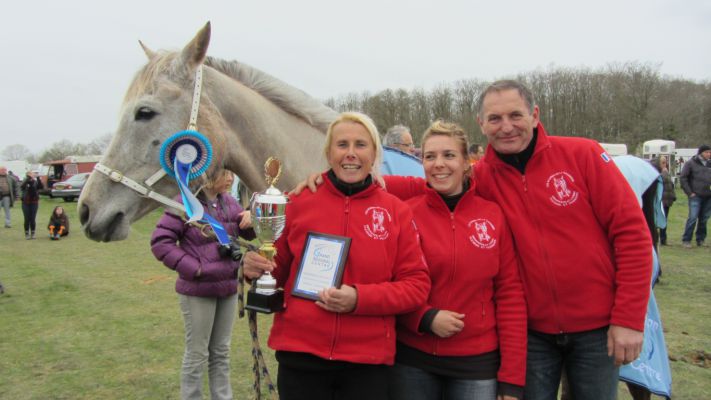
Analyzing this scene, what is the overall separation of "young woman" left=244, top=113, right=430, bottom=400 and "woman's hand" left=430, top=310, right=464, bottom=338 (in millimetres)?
128

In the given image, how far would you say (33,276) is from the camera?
875 centimetres

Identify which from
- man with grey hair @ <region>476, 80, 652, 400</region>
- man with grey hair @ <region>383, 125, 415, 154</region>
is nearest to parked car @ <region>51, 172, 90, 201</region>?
man with grey hair @ <region>383, 125, 415, 154</region>

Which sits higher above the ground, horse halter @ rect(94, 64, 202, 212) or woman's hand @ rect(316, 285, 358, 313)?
horse halter @ rect(94, 64, 202, 212)

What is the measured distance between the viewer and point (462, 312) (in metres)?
2.01

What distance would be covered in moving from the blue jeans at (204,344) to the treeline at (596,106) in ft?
86.1

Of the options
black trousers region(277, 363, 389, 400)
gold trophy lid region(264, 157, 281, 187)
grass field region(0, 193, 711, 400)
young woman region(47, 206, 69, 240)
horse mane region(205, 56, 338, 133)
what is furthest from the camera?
young woman region(47, 206, 69, 240)

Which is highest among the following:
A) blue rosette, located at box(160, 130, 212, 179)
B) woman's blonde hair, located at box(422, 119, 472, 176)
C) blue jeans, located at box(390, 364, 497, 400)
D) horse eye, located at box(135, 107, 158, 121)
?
horse eye, located at box(135, 107, 158, 121)

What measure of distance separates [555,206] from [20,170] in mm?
54710

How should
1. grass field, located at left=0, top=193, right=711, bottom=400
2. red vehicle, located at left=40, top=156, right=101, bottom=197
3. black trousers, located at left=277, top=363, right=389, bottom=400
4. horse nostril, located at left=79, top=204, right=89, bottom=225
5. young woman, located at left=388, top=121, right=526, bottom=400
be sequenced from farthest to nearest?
1. red vehicle, located at left=40, top=156, right=101, bottom=197
2. grass field, located at left=0, top=193, right=711, bottom=400
3. horse nostril, located at left=79, top=204, right=89, bottom=225
4. young woman, located at left=388, top=121, right=526, bottom=400
5. black trousers, located at left=277, top=363, right=389, bottom=400

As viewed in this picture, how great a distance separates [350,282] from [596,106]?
4002cm

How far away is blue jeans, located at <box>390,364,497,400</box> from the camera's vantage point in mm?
1976

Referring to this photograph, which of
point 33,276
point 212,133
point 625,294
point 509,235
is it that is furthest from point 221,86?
point 33,276

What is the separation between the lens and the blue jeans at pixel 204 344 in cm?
345

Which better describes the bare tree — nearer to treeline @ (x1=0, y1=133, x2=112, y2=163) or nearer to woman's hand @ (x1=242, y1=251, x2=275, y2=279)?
treeline @ (x1=0, y1=133, x2=112, y2=163)
